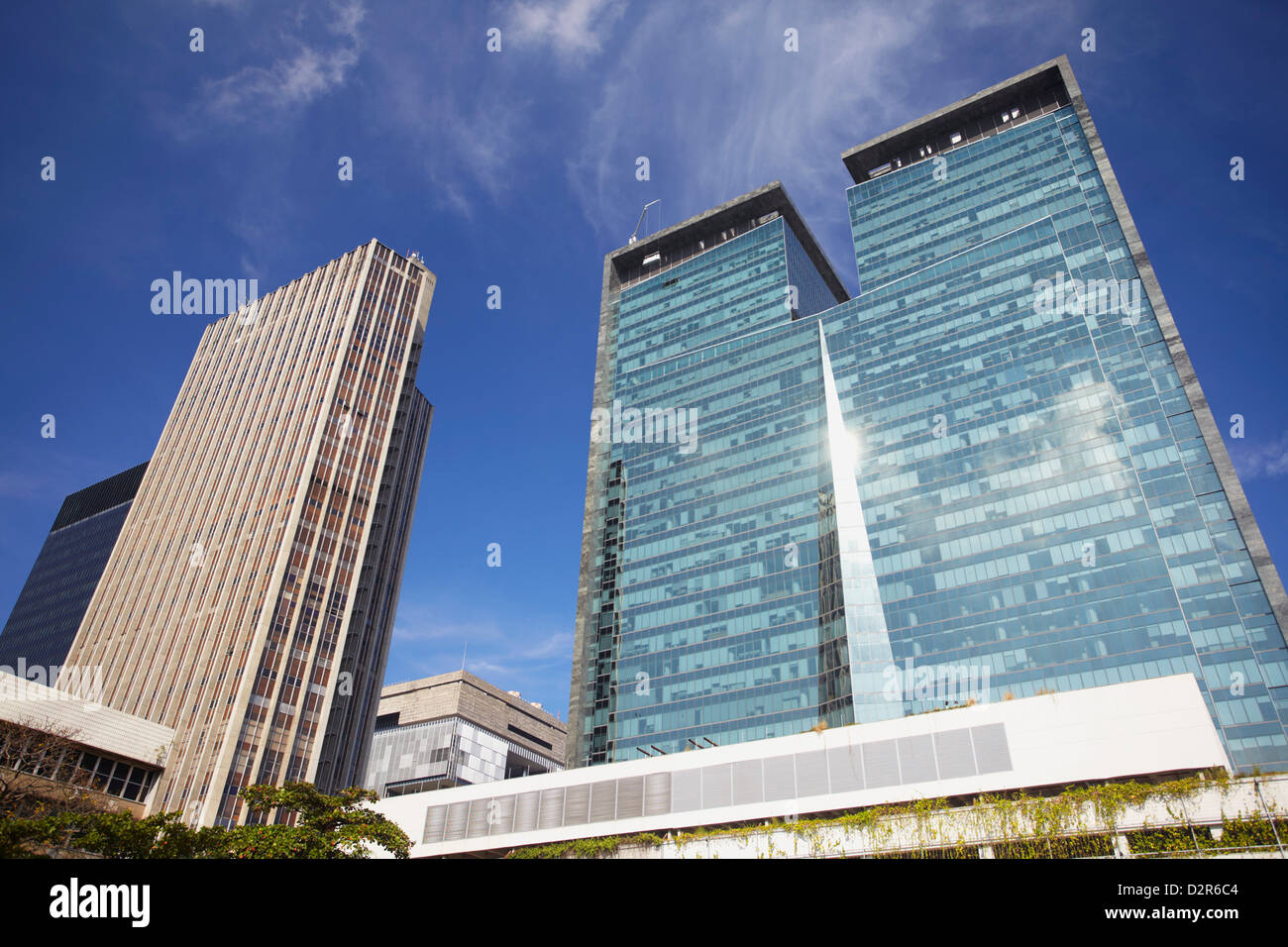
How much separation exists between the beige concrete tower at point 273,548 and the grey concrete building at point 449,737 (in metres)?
43.9

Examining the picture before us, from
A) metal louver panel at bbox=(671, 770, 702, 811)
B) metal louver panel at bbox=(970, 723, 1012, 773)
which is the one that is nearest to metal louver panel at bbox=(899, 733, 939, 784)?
metal louver panel at bbox=(970, 723, 1012, 773)

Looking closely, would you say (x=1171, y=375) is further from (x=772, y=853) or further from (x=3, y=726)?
(x=3, y=726)

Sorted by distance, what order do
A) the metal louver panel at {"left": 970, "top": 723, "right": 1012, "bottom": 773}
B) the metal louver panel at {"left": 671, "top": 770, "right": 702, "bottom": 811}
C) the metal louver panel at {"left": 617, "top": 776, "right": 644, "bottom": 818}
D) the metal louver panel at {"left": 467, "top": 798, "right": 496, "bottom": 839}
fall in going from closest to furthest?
1. the metal louver panel at {"left": 970, "top": 723, "right": 1012, "bottom": 773}
2. the metal louver panel at {"left": 671, "top": 770, "right": 702, "bottom": 811}
3. the metal louver panel at {"left": 617, "top": 776, "right": 644, "bottom": 818}
4. the metal louver panel at {"left": 467, "top": 798, "right": 496, "bottom": 839}

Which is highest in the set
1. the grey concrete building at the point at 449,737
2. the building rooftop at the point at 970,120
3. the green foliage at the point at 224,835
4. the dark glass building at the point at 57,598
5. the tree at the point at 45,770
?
the building rooftop at the point at 970,120

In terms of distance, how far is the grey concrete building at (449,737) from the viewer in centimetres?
15488

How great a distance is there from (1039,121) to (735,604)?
81061mm

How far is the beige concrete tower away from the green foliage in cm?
3859

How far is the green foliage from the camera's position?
4051 centimetres

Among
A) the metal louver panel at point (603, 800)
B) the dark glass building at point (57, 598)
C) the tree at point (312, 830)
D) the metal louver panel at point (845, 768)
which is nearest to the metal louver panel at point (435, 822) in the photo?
the metal louver panel at point (603, 800)

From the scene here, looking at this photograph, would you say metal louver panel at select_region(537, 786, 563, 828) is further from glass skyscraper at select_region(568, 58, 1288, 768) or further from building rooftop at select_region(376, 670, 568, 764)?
building rooftop at select_region(376, 670, 568, 764)

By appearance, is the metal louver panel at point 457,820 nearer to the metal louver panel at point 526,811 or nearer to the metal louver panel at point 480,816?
the metal louver panel at point 480,816

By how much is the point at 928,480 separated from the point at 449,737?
98775 mm

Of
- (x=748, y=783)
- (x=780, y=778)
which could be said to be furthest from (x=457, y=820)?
(x=780, y=778)

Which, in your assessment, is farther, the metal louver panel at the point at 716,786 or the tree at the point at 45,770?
the tree at the point at 45,770
